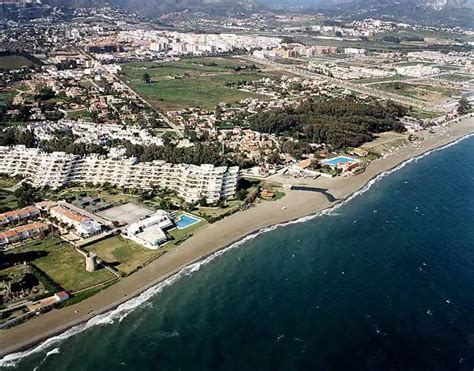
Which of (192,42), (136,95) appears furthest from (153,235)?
(192,42)

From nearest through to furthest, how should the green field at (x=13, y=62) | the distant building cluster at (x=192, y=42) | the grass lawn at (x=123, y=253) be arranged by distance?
1. the grass lawn at (x=123, y=253)
2. the green field at (x=13, y=62)
3. the distant building cluster at (x=192, y=42)

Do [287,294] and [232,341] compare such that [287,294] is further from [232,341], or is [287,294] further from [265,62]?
[265,62]

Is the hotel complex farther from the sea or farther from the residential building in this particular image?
the residential building

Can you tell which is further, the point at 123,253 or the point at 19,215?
the point at 19,215

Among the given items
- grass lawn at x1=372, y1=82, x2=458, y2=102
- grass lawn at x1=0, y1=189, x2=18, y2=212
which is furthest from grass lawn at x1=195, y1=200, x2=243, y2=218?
grass lawn at x1=372, y1=82, x2=458, y2=102

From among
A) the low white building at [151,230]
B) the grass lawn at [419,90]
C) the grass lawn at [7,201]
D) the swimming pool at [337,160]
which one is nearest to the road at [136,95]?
the swimming pool at [337,160]

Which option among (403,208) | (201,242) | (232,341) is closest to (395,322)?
(232,341)

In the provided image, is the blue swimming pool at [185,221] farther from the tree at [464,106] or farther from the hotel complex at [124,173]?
the tree at [464,106]

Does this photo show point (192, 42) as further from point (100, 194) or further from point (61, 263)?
point (61, 263)
